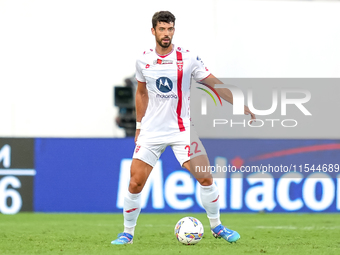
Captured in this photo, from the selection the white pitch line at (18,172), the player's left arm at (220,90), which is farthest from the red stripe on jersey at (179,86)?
the white pitch line at (18,172)

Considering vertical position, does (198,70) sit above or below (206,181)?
above

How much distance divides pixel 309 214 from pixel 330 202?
40 cm

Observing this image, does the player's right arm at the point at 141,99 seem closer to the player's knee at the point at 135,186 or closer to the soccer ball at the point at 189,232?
the player's knee at the point at 135,186

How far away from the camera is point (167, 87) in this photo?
6281 mm

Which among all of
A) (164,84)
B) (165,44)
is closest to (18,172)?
(164,84)

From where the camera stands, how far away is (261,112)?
13.6 m

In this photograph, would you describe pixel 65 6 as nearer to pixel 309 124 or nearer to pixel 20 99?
pixel 20 99

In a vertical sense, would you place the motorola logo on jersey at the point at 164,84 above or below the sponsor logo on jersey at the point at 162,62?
below

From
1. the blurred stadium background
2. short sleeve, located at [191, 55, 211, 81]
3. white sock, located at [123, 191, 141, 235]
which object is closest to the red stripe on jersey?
short sleeve, located at [191, 55, 211, 81]

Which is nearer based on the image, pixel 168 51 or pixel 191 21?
pixel 168 51

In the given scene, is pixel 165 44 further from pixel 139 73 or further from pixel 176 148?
pixel 176 148

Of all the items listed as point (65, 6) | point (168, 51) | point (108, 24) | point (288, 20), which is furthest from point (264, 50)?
point (168, 51)

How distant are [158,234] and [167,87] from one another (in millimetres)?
2146

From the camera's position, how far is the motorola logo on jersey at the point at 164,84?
628 centimetres
